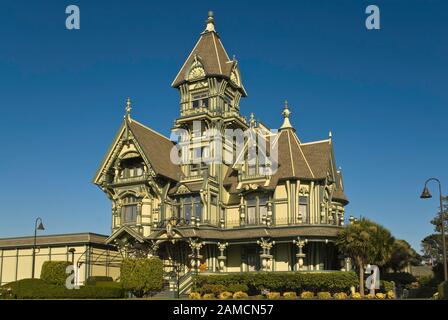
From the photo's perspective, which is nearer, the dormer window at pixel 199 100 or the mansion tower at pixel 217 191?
the mansion tower at pixel 217 191

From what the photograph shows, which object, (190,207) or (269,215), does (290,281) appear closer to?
(269,215)

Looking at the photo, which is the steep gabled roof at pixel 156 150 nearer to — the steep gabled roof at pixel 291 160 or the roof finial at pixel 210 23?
the steep gabled roof at pixel 291 160

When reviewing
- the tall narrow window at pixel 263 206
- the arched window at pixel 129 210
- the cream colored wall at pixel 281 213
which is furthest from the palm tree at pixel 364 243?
the arched window at pixel 129 210

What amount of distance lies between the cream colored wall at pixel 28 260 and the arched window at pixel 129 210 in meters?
4.93

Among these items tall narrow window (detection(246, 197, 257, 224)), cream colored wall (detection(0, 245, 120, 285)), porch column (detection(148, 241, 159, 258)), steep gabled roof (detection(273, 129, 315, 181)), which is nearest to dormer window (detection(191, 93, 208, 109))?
steep gabled roof (detection(273, 129, 315, 181))

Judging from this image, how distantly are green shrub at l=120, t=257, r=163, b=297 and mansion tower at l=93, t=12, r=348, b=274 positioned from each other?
723 cm

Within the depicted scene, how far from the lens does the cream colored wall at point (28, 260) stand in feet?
163

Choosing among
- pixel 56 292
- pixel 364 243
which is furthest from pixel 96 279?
pixel 364 243

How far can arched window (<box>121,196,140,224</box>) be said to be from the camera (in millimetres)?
47750

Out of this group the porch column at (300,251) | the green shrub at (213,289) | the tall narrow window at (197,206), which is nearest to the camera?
the green shrub at (213,289)

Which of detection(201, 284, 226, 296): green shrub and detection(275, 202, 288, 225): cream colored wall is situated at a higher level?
detection(275, 202, 288, 225): cream colored wall

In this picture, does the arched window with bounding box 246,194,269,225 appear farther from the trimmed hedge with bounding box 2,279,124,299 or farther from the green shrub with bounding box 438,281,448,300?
the green shrub with bounding box 438,281,448,300
